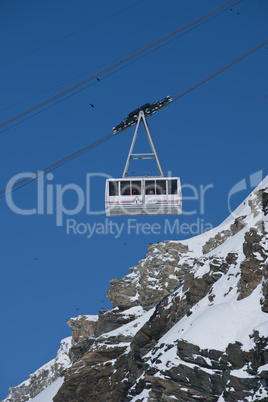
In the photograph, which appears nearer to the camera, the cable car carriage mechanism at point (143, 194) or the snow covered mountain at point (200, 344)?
the cable car carriage mechanism at point (143, 194)

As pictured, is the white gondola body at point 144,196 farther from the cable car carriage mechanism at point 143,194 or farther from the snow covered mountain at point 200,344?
the snow covered mountain at point 200,344

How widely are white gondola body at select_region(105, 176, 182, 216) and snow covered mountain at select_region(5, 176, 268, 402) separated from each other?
17600 millimetres

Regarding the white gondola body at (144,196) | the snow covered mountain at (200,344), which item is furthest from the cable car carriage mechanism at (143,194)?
the snow covered mountain at (200,344)

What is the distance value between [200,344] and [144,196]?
70.4ft

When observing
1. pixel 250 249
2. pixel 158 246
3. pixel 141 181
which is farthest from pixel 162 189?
pixel 158 246

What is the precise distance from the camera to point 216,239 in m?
156

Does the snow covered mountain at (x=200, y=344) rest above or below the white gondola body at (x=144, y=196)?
below

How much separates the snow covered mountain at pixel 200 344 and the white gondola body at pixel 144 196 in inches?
693

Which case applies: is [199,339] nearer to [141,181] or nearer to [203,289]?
[203,289]

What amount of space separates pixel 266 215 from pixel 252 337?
23.2 metres

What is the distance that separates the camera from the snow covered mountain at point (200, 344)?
2739 inches

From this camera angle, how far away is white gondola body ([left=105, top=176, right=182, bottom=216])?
59375mm

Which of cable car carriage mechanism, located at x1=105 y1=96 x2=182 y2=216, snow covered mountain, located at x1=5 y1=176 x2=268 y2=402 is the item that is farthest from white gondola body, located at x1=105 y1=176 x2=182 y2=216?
snow covered mountain, located at x1=5 y1=176 x2=268 y2=402

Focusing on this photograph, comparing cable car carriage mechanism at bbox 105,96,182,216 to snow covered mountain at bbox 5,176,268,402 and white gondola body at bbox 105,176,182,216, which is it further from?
snow covered mountain at bbox 5,176,268,402
